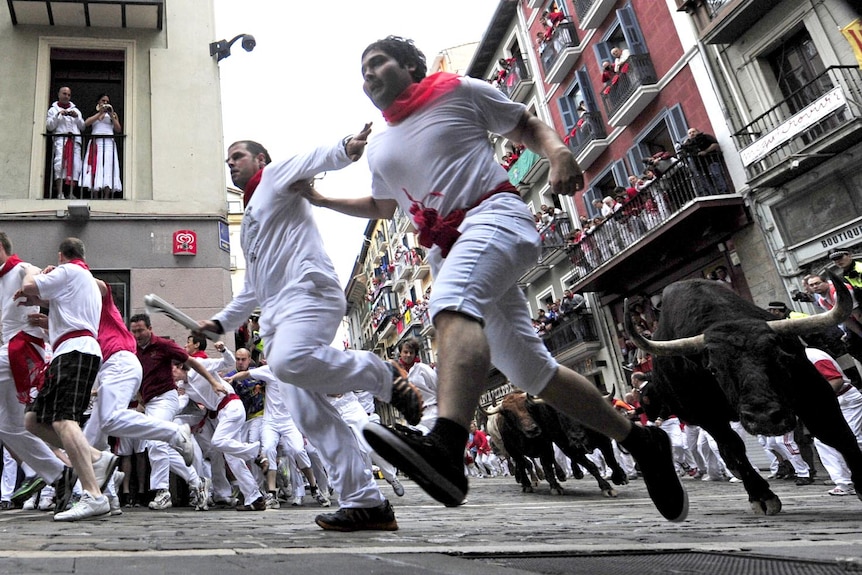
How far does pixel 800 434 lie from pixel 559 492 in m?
3.28

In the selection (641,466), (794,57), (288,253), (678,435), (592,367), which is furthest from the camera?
(592,367)

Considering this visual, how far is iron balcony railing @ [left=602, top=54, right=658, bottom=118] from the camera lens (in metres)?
20.5

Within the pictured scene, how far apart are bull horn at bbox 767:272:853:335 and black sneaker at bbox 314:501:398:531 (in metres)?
2.56

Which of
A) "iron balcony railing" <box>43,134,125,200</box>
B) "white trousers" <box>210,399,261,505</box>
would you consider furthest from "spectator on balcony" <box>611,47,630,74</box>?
"white trousers" <box>210,399,261,505</box>

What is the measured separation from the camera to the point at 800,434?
9.26 metres

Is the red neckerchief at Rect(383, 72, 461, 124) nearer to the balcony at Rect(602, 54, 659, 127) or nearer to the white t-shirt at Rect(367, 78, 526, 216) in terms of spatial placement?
the white t-shirt at Rect(367, 78, 526, 216)

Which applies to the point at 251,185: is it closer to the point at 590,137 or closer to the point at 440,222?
the point at 440,222

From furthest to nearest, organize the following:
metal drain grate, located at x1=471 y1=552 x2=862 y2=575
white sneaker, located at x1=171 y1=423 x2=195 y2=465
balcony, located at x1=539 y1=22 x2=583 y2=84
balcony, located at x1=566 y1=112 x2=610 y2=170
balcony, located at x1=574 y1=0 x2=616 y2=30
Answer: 1. balcony, located at x1=539 y1=22 x2=583 y2=84
2. balcony, located at x1=566 y1=112 x2=610 y2=170
3. balcony, located at x1=574 y1=0 x2=616 y2=30
4. white sneaker, located at x1=171 y1=423 x2=195 y2=465
5. metal drain grate, located at x1=471 y1=552 x2=862 y2=575

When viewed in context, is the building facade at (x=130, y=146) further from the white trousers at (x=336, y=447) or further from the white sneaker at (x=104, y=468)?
the white trousers at (x=336, y=447)

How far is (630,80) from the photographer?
69.4 feet

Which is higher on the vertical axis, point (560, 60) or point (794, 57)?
point (560, 60)

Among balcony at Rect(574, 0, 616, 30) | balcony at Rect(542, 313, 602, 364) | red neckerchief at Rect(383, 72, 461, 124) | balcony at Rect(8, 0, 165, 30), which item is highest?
balcony at Rect(574, 0, 616, 30)

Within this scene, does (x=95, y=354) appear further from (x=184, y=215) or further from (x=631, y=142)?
(x=631, y=142)

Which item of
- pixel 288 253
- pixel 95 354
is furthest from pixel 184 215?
pixel 288 253
